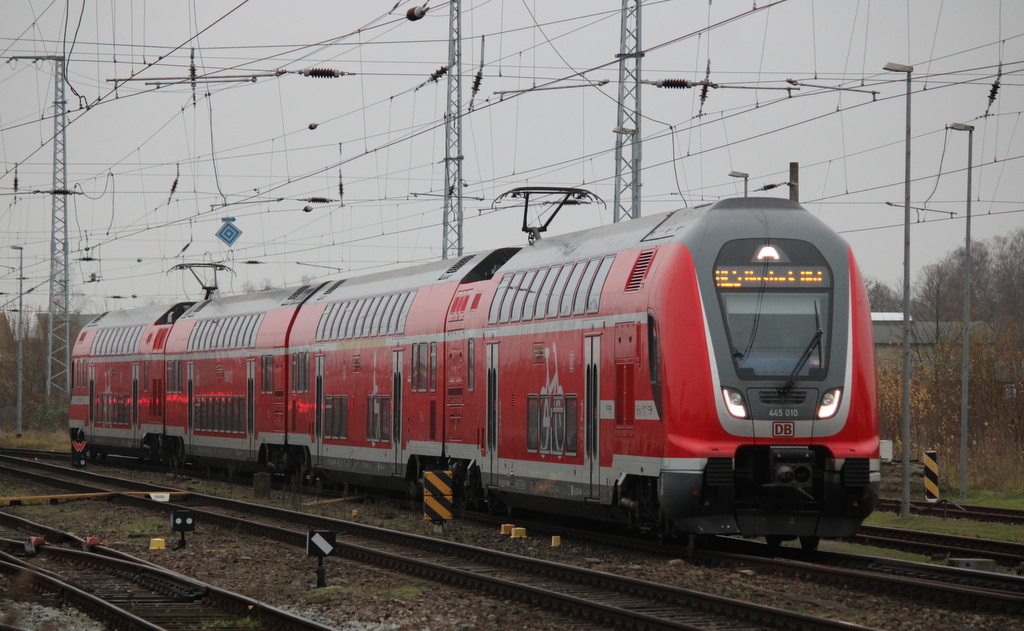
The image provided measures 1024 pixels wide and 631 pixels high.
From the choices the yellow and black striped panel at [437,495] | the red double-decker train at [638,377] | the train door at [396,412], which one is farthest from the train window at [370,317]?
the yellow and black striped panel at [437,495]

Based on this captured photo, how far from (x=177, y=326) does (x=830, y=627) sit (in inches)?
1238

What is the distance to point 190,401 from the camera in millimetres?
38000

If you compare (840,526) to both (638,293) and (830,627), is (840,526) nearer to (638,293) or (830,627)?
(638,293)

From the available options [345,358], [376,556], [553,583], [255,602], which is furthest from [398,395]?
[255,602]

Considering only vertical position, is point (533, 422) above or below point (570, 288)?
below

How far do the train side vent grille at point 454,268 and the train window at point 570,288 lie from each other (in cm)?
549

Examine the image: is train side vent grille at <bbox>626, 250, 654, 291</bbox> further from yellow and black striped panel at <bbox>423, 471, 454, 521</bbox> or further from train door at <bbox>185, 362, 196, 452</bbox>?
train door at <bbox>185, 362, 196, 452</bbox>

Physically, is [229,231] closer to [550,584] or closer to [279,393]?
[279,393]

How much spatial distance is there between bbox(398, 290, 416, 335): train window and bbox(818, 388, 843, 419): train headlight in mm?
11188

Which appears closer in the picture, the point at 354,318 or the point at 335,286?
the point at 354,318

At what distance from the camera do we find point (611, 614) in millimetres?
12273

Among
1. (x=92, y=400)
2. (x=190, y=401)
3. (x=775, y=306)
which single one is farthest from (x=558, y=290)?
(x=92, y=400)

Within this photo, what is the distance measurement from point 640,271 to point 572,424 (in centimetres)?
273

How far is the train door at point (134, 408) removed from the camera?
41844 millimetres
